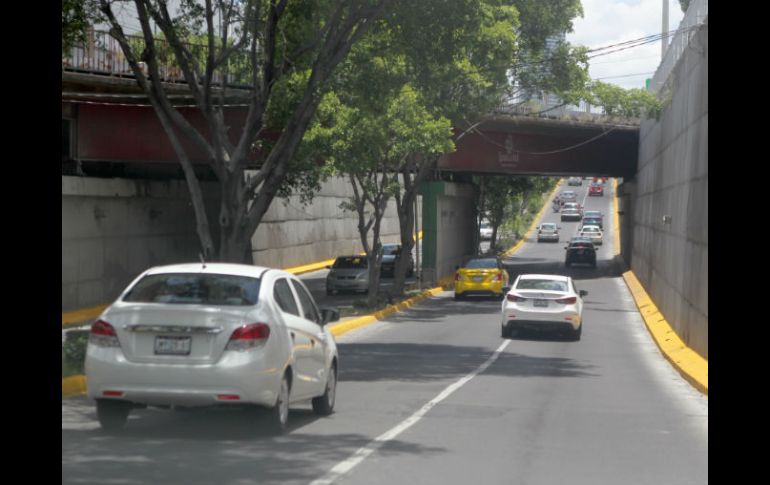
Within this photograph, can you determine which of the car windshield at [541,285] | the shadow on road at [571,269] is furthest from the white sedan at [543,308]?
the shadow on road at [571,269]

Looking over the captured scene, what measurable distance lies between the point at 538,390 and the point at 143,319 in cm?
793

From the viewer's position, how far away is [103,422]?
36.8 ft

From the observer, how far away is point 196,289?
11.1 m

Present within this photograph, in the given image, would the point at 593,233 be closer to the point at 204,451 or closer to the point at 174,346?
the point at 174,346

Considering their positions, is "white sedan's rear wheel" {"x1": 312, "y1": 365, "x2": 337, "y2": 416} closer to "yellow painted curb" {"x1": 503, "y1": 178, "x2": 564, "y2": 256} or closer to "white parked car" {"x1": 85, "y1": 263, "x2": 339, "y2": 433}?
"white parked car" {"x1": 85, "y1": 263, "x2": 339, "y2": 433}

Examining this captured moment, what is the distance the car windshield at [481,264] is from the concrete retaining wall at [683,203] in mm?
5800

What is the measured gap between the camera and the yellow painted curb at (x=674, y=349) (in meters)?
18.2

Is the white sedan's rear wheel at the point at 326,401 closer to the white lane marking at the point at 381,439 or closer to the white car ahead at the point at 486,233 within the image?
the white lane marking at the point at 381,439

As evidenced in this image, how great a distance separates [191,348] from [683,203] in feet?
56.1

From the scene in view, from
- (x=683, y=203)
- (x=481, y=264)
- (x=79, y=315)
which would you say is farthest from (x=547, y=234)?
(x=683, y=203)

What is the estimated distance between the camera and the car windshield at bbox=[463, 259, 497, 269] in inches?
1661
